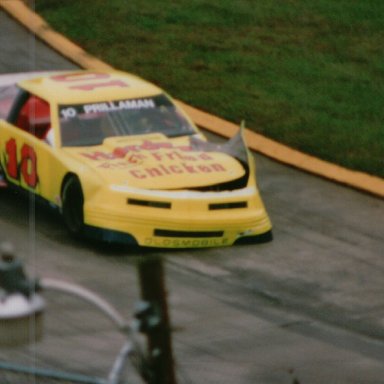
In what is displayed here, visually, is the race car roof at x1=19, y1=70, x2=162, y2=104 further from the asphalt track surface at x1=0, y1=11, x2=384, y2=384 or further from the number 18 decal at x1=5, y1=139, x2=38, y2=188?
the asphalt track surface at x1=0, y1=11, x2=384, y2=384

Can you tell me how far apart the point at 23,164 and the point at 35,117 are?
1.62 ft

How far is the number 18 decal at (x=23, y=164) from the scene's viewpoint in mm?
14203

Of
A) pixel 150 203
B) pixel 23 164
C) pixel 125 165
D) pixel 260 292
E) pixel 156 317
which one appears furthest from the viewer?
pixel 23 164

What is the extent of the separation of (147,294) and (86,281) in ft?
22.1

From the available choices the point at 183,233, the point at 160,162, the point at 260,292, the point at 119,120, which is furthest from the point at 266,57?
the point at 260,292

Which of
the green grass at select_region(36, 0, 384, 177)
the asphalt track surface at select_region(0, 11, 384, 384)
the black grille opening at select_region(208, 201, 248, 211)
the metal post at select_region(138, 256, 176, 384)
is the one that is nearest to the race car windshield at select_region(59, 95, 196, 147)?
the asphalt track surface at select_region(0, 11, 384, 384)

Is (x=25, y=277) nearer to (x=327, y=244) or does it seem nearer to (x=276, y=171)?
(x=327, y=244)

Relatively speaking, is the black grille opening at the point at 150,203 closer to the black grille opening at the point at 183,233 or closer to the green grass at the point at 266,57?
the black grille opening at the point at 183,233

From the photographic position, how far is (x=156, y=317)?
5648mm

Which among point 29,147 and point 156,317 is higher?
point 156,317

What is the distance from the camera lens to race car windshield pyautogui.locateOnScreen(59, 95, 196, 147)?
14020 millimetres

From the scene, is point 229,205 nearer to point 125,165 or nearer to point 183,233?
point 183,233

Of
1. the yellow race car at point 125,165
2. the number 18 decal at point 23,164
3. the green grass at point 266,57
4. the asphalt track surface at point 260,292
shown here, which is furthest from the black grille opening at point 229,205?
the green grass at point 266,57

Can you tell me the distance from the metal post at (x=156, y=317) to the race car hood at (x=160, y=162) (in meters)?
7.36
